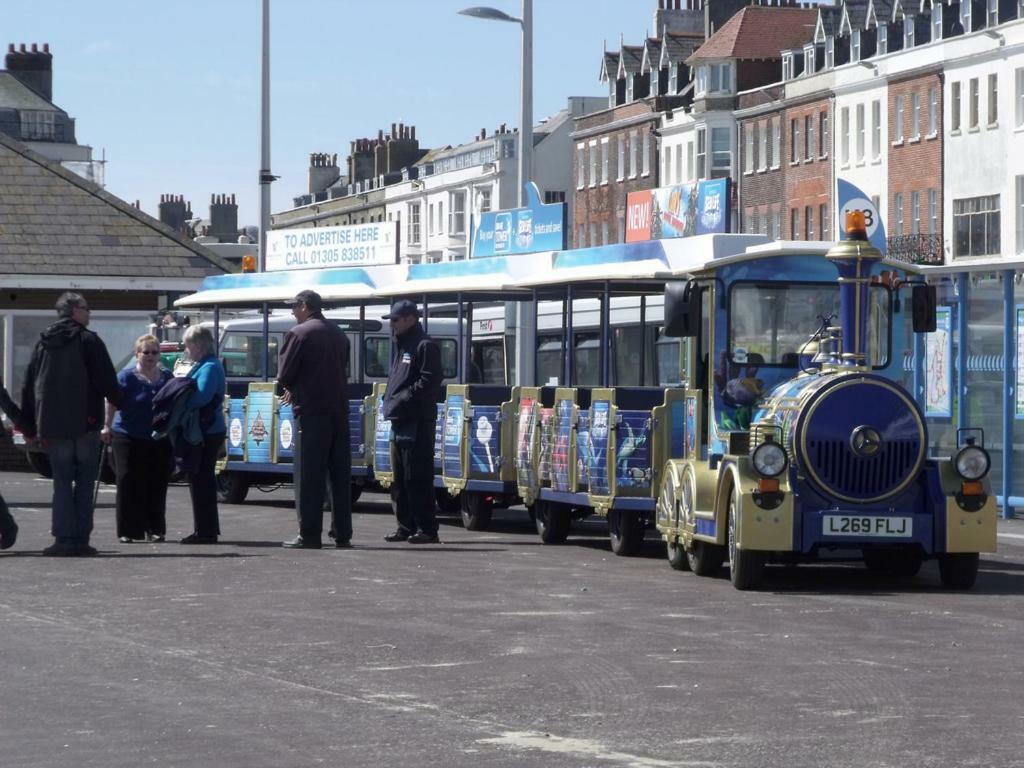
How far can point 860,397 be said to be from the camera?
51.9 feet

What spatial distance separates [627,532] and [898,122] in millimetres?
68914

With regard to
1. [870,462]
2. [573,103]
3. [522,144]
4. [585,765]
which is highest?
[573,103]

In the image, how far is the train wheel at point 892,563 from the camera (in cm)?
1739

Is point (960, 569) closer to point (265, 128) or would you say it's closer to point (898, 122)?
point (265, 128)

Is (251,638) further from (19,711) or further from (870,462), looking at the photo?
(870,462)

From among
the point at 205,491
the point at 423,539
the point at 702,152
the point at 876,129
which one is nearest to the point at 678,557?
the point at 423,539

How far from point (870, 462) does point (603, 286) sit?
5742mm

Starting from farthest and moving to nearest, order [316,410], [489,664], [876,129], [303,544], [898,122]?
[876,129] < [898,122] < [303,544] < [316,410] < [489,664]

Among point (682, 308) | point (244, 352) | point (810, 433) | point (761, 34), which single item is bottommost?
point (810, 433)

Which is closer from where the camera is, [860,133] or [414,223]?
[860,133]

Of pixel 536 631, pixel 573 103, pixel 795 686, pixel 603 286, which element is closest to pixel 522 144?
pixel 603 286

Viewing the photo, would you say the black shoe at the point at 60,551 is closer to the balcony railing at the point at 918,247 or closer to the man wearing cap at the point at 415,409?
the man wearing cap at the point at 415,409

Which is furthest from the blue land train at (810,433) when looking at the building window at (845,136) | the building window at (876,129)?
the building window at (845,136)

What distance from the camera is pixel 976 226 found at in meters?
79.4
